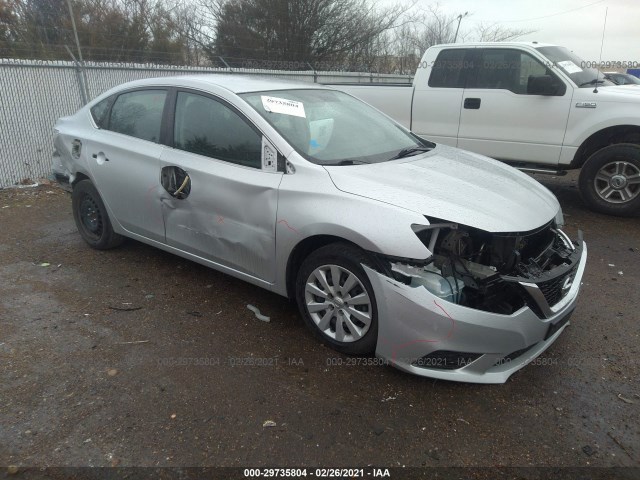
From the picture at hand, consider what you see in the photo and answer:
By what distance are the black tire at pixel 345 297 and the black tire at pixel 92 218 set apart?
7.92ft

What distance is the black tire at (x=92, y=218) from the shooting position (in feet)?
14.7

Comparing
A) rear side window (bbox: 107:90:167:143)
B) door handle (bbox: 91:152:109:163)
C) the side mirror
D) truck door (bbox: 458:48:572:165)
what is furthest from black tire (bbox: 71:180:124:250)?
the side mirror

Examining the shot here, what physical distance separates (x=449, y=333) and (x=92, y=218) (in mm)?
3704

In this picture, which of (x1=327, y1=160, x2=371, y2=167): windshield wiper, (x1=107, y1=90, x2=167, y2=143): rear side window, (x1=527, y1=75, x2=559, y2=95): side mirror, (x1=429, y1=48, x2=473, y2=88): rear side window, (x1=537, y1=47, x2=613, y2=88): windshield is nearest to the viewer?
(x1=327, y1=160, x2=371, y2=167): windshield wiper

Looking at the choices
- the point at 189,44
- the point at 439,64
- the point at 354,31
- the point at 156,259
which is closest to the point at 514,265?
the point at 156,259

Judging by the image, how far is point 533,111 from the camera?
19.8 ft

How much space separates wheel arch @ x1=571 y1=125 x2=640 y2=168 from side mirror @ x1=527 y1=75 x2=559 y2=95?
73cm

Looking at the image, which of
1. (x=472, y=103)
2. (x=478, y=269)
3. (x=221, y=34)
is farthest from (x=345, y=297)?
(x=221, y=34)

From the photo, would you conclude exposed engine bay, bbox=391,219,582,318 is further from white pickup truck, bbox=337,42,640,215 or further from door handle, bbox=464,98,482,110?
door handle, bbox=464,98,482,110

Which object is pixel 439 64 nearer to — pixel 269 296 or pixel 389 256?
pixel 269 296

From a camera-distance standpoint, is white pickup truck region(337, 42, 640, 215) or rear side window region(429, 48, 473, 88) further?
rear side window region(429, 48, 473, 88)

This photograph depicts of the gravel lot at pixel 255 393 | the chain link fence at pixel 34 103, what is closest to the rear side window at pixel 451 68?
the chain link fence at pixel 34 103

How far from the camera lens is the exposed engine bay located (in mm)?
2557

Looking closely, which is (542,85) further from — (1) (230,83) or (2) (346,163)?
(1) (230,83)
